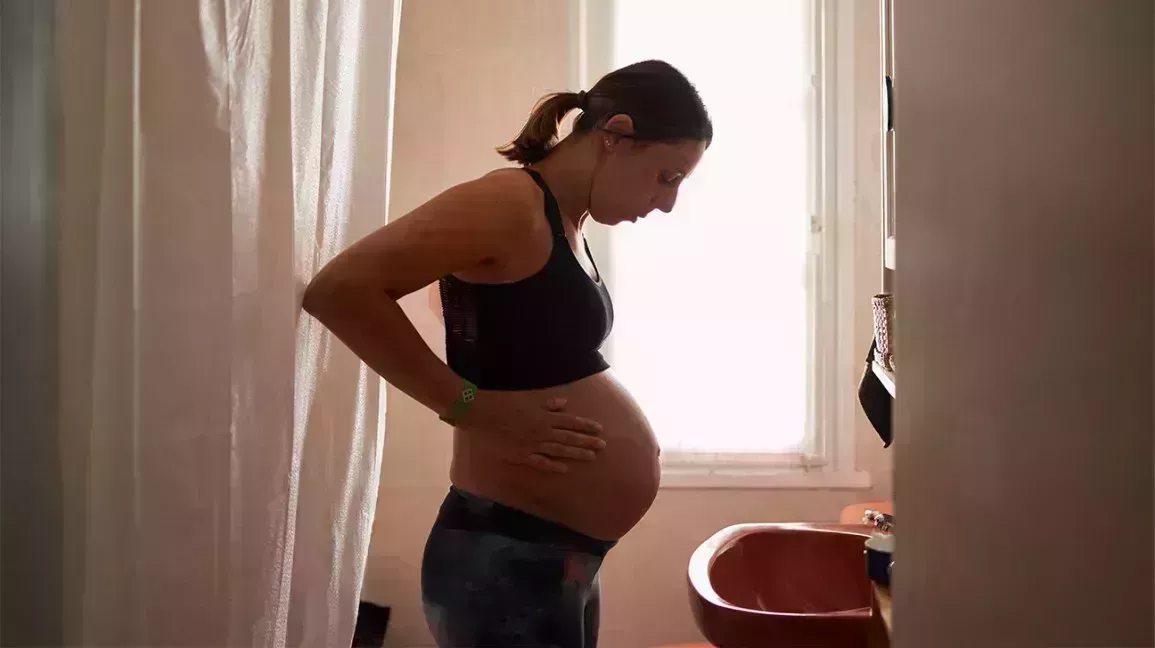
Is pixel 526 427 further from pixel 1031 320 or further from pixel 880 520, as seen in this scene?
pixel 880 520

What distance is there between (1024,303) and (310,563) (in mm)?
758

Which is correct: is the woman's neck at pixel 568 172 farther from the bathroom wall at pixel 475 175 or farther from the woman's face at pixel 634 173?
the bathroom wall at pixel 475 175

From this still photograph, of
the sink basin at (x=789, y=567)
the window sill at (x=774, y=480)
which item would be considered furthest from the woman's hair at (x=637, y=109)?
the window sill at (x=774, y=480)

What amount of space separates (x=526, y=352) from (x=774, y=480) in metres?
0.99

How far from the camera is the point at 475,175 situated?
5.37 ft

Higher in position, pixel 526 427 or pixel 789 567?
pixel 526 427

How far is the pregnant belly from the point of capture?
852 millimetres

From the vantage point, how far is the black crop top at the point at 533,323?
2.69ft

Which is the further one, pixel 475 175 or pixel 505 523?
pixel 475 175

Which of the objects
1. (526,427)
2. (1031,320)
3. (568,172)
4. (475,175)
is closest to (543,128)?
(568,172)

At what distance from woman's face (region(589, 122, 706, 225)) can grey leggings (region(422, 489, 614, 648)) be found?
0.36 metres

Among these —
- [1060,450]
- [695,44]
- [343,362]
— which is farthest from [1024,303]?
[695,44]

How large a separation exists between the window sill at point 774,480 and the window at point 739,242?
12mm

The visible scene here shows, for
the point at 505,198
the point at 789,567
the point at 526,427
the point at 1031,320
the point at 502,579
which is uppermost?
the point at 505,198
